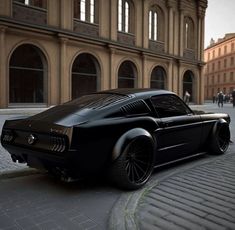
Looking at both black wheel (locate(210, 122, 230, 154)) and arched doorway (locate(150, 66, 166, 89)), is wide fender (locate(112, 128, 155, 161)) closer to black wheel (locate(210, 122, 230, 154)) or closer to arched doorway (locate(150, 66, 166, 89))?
black wheel (locate(210, 122, 230, 154))

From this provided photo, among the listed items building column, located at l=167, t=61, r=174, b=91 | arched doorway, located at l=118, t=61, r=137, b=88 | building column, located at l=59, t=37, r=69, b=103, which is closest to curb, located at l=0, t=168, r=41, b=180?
building column, located at l=59, t=37, r=69, b=103

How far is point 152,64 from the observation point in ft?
76.3

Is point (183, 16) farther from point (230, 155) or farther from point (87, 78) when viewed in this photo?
point (230, 155)

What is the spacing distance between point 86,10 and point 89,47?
7.84 feet

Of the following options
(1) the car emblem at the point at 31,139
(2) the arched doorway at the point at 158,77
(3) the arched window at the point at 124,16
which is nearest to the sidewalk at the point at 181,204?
(1) the car emblem at the point at 31,139

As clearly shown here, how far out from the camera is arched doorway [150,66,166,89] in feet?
78.1

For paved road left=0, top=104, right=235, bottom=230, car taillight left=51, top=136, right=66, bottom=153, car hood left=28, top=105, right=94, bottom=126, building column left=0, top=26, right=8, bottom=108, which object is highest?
building column left=0, top=26, right=8, bottom=108

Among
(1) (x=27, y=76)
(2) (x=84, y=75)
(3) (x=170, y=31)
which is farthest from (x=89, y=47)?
(3) (x=170, y=31)

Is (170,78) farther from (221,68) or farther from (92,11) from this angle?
(221,68)

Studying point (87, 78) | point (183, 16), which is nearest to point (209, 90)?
point (183, 16)

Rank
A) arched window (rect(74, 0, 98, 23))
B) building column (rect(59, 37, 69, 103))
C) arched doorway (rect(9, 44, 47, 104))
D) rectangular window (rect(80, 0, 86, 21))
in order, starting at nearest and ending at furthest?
arched doorway (rect(9, 44, 47, 104)) → building column (rect(59, 37, 69, 103)) → arched window (rect(74, 0, 98, 23)) → rectangular window (rect(80, 0, 86, 21))

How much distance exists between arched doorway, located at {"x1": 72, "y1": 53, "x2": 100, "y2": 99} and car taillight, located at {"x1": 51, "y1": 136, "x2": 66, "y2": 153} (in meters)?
14.8

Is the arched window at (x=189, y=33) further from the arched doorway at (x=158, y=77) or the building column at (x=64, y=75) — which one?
the building column at (x=64, y=75)

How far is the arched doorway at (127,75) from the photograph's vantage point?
21.2 metres
